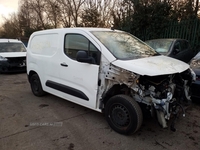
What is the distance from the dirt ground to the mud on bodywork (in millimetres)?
426

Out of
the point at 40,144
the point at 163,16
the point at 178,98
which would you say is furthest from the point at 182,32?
the point at 40,144

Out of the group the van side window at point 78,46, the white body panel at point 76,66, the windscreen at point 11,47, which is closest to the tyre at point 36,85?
the white body panel at point 76,66

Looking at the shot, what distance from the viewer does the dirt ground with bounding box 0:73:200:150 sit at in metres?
2.61

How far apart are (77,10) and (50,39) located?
19882mm

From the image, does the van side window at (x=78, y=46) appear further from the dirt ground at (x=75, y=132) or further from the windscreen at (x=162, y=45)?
the windscreen at (x=162, y=45)

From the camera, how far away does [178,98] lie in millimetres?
2980

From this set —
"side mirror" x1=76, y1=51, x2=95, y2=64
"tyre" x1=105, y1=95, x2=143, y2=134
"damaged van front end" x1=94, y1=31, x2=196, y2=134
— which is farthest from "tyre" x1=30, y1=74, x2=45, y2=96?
"tyre" x1=105, y1=95, x2=143, y2=134

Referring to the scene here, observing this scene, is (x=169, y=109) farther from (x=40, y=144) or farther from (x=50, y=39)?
(x=50, y=39)

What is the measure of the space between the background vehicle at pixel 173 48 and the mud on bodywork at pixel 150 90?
297 centimetres

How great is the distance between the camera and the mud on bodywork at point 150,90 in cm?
256

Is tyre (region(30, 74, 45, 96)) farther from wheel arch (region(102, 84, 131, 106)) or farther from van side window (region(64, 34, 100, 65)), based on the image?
wheel arch (region(102, 84, 131, 106))

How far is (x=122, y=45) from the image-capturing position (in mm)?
3342

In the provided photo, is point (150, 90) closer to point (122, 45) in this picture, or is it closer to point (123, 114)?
point (123, 114)

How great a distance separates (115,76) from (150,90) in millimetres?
604
